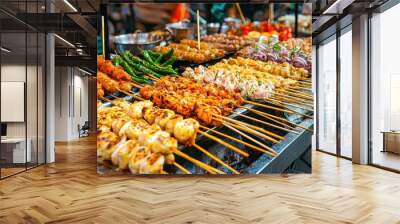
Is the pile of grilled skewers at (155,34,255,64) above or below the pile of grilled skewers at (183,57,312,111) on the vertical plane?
above

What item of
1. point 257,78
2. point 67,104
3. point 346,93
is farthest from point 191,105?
point 67,104

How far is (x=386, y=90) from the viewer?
714 cm

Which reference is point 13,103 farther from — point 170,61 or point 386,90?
point 386,90

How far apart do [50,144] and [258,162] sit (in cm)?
445

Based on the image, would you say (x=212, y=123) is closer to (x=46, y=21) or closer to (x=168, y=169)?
(x=168, y=169)

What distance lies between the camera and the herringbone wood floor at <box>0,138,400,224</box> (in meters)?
3.91

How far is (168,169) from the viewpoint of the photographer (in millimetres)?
5883

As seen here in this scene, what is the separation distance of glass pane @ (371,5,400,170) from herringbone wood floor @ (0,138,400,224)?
58cm

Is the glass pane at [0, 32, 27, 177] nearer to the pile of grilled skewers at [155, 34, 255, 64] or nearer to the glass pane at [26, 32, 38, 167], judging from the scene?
the glass pane at [26, 32, 38, 167]

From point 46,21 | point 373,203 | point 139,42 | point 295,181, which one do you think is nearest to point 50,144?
point 46,21

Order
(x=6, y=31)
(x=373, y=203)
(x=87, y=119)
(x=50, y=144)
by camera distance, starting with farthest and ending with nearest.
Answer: (x=87, y=119)
(x=50, y=144)
(x=6, y=31)
(x=373, y=203)

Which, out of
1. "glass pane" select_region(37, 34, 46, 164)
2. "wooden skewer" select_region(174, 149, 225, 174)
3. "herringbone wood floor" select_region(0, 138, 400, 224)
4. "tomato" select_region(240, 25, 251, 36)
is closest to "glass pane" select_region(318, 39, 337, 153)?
"herringbone wood floor" select_region(0, 138, 400, 224)

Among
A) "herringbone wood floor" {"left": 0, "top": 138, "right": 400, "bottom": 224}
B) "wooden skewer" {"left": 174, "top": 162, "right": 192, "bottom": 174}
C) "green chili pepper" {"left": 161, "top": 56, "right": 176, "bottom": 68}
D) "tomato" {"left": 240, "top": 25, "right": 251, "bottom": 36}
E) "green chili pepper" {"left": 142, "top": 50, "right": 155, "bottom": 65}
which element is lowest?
"herringbone wood floor" {"left": 0, "top": 138, "right": 400, "bottom": 224}

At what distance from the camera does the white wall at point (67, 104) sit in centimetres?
1527
